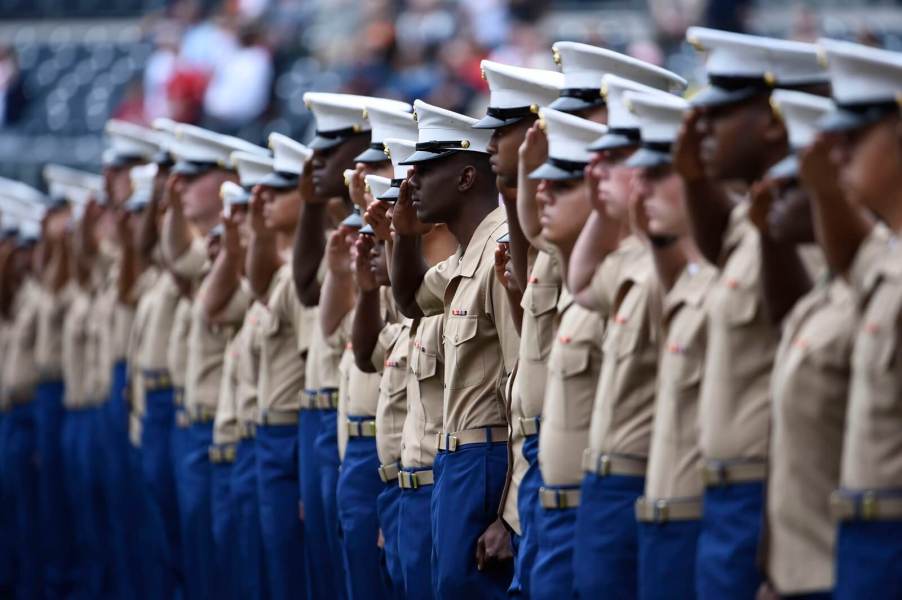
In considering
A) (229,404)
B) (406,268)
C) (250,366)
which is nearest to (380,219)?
(406,268)

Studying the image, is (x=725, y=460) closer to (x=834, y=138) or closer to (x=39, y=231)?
(x=834, y=138)

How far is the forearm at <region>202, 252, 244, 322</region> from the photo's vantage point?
9.00 metres

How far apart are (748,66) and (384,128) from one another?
3001mm

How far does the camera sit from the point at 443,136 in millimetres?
6512

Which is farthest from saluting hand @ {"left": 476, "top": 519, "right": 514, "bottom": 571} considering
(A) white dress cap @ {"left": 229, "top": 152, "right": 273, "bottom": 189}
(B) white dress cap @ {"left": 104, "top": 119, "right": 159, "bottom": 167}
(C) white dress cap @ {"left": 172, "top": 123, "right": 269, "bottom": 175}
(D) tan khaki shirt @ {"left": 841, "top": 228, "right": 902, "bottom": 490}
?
(B) white dress cap @ {"left": 104, "top": 119, "right": 159, "bottom": 167}

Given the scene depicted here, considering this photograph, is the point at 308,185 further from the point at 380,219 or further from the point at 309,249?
the point at 380,219

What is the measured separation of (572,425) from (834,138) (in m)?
1.57

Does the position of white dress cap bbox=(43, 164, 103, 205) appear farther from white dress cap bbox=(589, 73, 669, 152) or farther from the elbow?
white dress cap bbox=(589, 73, 669, 152)

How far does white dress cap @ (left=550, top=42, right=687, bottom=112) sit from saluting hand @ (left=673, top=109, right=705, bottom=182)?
1241 mm

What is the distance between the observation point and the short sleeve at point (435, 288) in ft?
21.5

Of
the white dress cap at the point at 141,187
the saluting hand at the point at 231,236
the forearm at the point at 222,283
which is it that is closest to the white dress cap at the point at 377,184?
the saluting hand at the point at 231,236

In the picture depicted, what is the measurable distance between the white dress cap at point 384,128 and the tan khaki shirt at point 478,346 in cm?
110

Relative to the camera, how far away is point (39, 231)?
13188 millimetres

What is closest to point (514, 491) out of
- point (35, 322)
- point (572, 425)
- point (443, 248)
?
point (572, 425)
